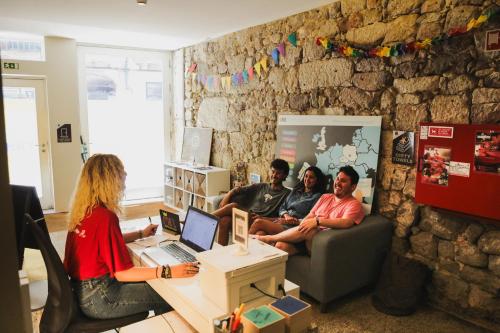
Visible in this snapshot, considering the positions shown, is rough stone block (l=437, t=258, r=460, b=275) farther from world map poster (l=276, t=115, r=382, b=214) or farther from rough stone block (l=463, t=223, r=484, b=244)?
world map poster (l=276, t=115, r=382, b=214)

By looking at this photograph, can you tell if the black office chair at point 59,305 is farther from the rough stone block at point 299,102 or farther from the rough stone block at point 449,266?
the rough stone block at point 299,102

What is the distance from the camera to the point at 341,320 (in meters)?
2.74

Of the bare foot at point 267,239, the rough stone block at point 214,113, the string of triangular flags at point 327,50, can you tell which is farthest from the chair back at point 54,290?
the rough stone block at point 214,113

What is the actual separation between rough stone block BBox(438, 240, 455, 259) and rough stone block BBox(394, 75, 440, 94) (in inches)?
45.0

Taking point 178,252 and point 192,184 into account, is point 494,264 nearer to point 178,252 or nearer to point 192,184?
point 178,252

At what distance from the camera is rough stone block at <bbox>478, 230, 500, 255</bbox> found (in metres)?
2.53

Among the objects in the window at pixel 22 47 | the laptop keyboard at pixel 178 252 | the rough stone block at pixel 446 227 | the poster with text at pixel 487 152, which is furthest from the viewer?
the window at pixel 22 47

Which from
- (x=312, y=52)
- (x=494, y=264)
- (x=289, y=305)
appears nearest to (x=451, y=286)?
(x=494, y=264)

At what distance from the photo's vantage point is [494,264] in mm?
2549

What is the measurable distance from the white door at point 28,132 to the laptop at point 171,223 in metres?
3.69

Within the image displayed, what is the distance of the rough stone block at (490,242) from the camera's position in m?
2.53

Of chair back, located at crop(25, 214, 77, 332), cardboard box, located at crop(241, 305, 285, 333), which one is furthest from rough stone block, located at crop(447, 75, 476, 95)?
chair back, located at crop(25, 214, 77, 332)

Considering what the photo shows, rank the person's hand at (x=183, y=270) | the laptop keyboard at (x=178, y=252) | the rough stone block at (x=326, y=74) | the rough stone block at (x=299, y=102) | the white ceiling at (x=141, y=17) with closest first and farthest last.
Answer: the person's hand at (x=183, y=270) → the laptop keyboard at (x=178, y=252) → the rough stone block at (x=326, y=74) → the white ceiling at (x=141, y=17) → the rough stone block at (x=299, y=102)

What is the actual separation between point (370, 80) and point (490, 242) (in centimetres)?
154
